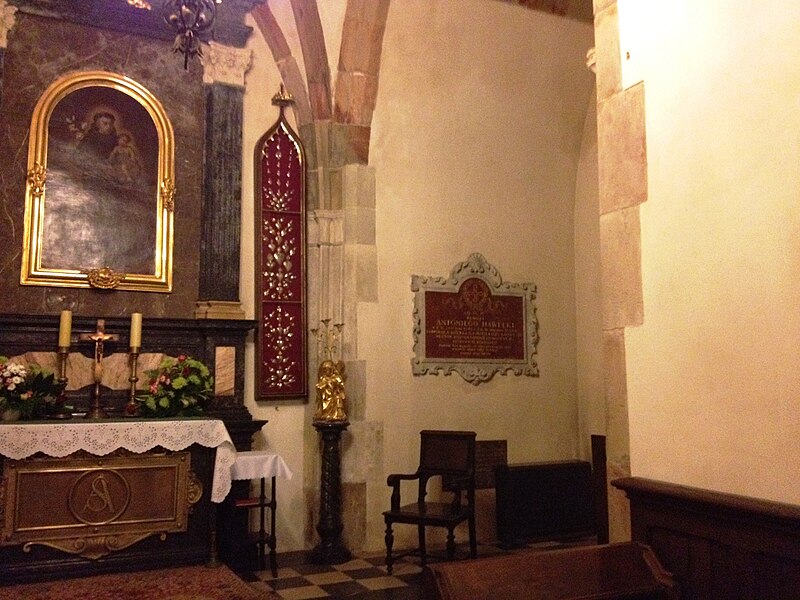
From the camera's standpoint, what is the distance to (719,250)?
2438 mm

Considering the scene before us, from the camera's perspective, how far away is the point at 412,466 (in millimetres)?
6496

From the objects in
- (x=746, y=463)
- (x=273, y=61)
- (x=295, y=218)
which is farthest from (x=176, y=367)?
(x=746, y=463)

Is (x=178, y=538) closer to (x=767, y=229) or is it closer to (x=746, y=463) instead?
(x=746, y=463)

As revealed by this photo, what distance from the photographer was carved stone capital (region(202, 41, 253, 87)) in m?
6.21

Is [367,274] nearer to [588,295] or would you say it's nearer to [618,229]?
[588,295]

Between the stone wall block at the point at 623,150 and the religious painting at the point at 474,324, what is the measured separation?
12.3ft

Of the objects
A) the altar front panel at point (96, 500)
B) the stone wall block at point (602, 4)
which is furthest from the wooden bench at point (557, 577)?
the altar front panel at point (96, 500)

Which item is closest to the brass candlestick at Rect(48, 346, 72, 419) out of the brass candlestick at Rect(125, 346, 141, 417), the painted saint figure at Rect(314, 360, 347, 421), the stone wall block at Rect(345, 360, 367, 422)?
the brass candlestick at Rect(125, 346, 141, 417)

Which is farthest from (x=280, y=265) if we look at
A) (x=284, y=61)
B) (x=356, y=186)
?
(x=284, y=61)

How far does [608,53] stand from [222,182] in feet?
12.6

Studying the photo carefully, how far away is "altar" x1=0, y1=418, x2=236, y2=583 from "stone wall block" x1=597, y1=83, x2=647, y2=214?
9.66ft

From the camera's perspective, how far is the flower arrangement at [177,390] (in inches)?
205

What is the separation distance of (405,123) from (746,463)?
4.94m

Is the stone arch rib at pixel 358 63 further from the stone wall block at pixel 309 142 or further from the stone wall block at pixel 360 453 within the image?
the stone wall block at pixel 360 453
